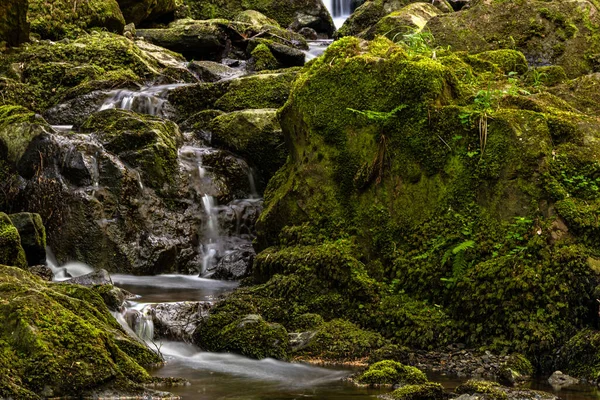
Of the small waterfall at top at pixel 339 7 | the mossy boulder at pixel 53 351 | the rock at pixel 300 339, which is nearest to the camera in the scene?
the mossy boulder at pixel 53 351

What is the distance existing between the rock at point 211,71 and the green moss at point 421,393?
1270 centimetres

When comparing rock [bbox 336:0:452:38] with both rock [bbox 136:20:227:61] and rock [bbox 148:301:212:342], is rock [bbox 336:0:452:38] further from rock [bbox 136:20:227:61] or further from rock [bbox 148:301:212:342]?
rock [bbox 148:301:212:342]

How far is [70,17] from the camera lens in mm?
20375

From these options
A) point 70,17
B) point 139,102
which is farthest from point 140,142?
point 70,17

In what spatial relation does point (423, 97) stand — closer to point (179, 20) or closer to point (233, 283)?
point (233, 283)

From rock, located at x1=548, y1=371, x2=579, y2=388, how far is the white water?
10.1 m

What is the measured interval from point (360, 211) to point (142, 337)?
3.11 m

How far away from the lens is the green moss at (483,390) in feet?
22.3

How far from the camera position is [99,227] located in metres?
12.7

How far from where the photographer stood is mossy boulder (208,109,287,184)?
1429 cm

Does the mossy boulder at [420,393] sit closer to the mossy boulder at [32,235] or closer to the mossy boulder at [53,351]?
the mossy boulder at [53,351]

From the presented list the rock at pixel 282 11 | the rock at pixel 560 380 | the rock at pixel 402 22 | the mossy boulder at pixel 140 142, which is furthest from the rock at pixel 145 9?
the rock at pixel 560 380

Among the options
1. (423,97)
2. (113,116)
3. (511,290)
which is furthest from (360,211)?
(113,116)

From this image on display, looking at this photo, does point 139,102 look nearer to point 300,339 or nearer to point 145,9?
point 145,9
